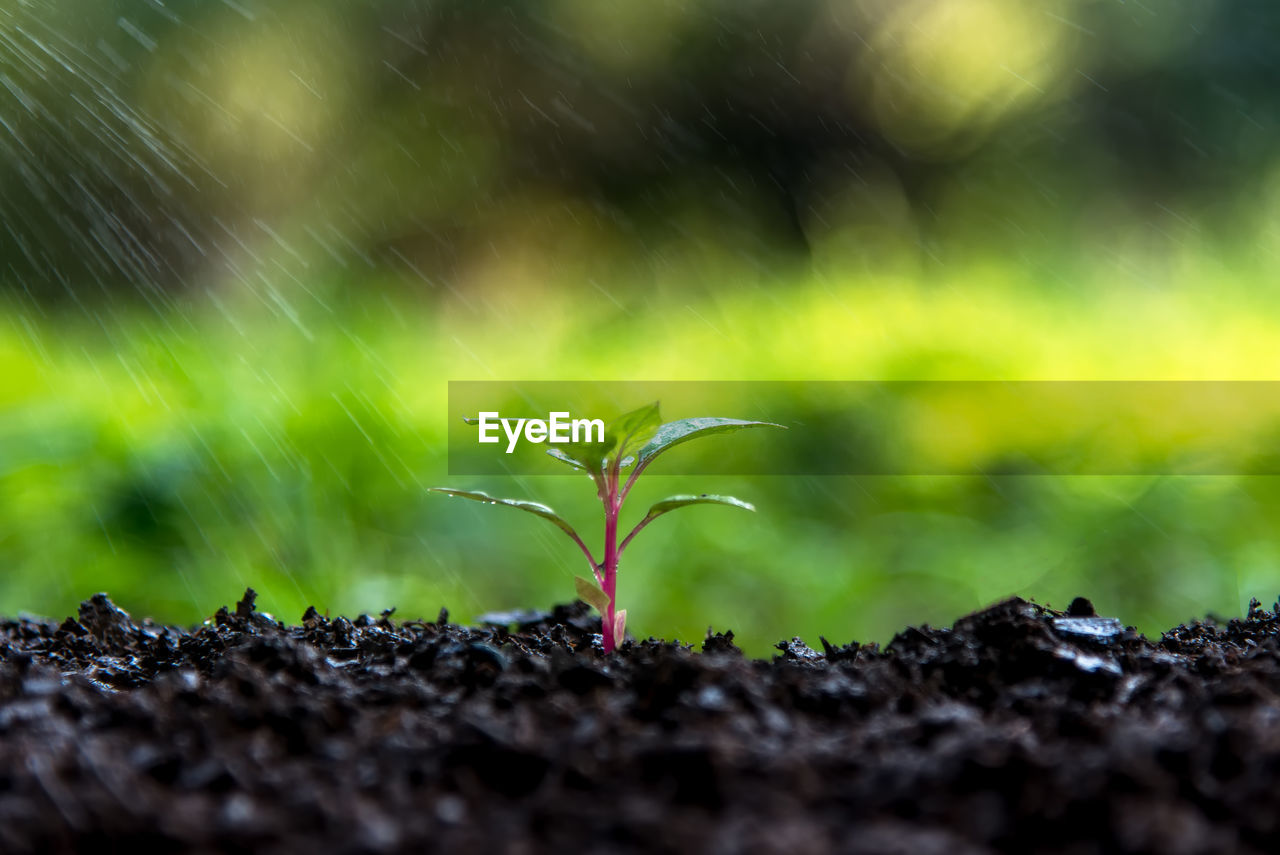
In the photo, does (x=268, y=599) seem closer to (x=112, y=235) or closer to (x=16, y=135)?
(x=16, y=135)

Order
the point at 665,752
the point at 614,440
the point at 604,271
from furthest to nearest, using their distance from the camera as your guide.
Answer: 1. the point at 604,271
2. the point at 614,440
3. the point at 665,752

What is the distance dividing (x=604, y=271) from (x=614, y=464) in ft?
14.2

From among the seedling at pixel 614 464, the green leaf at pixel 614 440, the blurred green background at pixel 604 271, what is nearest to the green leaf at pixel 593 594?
the seedling at pixel 614 464

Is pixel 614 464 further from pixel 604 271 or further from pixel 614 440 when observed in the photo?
pixel 604 271

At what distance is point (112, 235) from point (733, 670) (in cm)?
685

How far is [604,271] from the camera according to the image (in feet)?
17.7

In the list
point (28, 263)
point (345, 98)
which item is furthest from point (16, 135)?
point (345, 98)

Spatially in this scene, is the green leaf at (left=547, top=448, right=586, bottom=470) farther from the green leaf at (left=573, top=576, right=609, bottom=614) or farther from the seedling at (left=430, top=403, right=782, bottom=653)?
the green leaf at (left=573, top=576, right=609, bottom=614)

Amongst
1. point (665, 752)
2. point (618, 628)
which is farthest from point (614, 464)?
point (665, 752)

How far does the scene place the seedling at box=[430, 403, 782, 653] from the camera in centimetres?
108

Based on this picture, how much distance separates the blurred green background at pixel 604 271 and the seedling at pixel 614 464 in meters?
1.20

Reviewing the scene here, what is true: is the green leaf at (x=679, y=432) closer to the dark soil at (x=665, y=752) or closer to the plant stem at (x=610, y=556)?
the plant stem at (x=610, y=556)

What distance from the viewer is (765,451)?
8.91 ft

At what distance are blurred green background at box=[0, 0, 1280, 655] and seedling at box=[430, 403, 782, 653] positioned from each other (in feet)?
3.94
